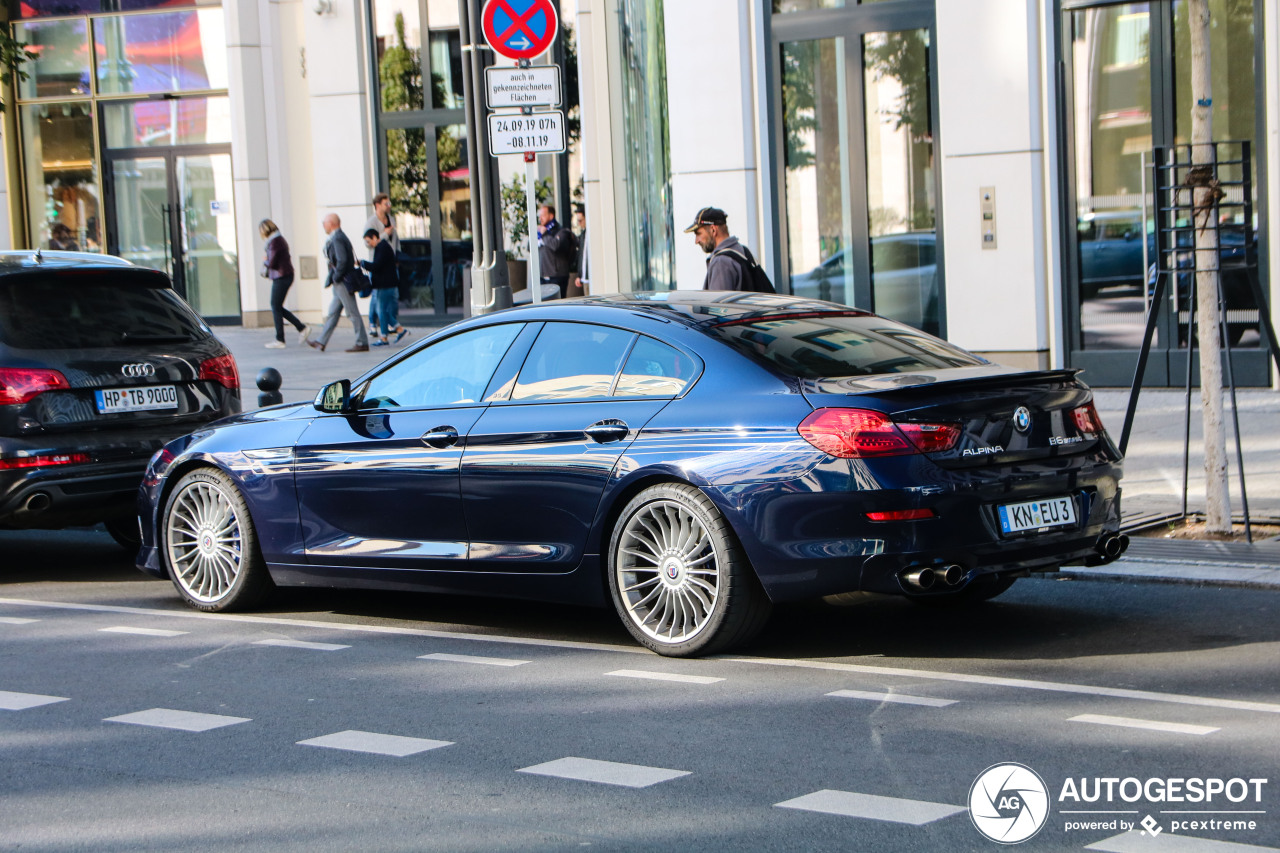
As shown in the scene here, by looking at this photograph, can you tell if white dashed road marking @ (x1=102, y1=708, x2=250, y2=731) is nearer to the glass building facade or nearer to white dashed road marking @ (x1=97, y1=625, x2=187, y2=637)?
white dashed road marking @ (x1=97, y1=625, x2=187, y2=637)

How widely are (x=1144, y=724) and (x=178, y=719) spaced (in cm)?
319

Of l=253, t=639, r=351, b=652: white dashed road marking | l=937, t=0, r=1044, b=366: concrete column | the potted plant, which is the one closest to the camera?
l=253, t=639, r=351, b=652: white dashed road marking

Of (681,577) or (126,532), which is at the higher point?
(681,577)

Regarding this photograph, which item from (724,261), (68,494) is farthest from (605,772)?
(724,261)

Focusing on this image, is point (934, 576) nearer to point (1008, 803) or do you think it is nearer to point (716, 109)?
point (1008, 803)

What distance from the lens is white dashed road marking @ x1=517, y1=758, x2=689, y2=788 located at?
4789 mm

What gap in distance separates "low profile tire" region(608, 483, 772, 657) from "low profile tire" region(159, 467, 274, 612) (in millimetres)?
2107

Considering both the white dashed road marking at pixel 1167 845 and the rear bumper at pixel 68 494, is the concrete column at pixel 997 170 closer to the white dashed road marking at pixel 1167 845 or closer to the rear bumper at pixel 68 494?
the rear bumper at pixel 68 494

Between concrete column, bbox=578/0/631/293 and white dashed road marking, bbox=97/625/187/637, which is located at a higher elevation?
concrete column, bbox=578/0/631/293

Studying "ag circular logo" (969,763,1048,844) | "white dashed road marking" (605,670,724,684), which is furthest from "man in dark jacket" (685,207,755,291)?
"ag circular logo" (969,763,1048,844)

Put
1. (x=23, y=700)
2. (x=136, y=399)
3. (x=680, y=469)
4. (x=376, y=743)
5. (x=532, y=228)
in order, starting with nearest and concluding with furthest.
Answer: (x=376, y=743), (x=23, y=700), (x=680, y=469), (x=136, y=399), (x=532, y=228)

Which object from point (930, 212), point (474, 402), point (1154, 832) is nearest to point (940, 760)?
point (1154, 832)

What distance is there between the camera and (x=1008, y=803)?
174 inches

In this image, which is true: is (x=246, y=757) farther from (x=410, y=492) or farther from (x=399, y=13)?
(x=399, y=13)
